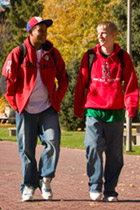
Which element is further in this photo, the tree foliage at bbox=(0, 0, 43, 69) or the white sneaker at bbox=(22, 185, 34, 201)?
the tree foliage at bbox=(0, 0, 43, 69)

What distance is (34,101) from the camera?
603cm

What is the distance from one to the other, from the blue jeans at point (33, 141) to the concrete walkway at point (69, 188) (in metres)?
0.33

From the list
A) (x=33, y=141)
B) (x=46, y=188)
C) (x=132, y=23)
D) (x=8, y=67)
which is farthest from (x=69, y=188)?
(x=132, y=23)

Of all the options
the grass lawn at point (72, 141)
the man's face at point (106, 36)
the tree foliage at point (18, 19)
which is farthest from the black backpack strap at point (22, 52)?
the tree foliage at point (18, 19)

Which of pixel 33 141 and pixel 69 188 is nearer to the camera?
pixel 33 141

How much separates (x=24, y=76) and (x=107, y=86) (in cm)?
89

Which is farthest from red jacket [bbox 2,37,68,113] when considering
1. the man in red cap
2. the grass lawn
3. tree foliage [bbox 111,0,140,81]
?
tree foliage [bbox 111,0,140,81]

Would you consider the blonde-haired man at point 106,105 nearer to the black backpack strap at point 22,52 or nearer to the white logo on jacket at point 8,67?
the black backpack strap at point 22,52

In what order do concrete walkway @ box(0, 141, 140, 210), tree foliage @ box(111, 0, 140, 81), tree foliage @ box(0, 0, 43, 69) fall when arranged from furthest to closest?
1. tree foliage @ box(0, 0, 43, 69)
2. tree foliage @ box(111, 0, 140, 81)
3. concrete walkway @ box(0, 141, 140, 210)

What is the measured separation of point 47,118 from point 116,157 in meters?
0.86

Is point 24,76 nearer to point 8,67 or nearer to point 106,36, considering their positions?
point 8,67

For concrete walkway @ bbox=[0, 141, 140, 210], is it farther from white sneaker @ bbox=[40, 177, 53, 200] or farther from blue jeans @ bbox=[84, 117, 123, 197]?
blue jeans @ bbox=[84, 117, 123, 197]

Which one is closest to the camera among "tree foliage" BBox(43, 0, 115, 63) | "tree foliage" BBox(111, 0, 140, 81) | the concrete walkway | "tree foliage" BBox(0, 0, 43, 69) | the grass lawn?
the concrete walkway

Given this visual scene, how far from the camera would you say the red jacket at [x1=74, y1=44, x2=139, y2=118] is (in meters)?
5.97
